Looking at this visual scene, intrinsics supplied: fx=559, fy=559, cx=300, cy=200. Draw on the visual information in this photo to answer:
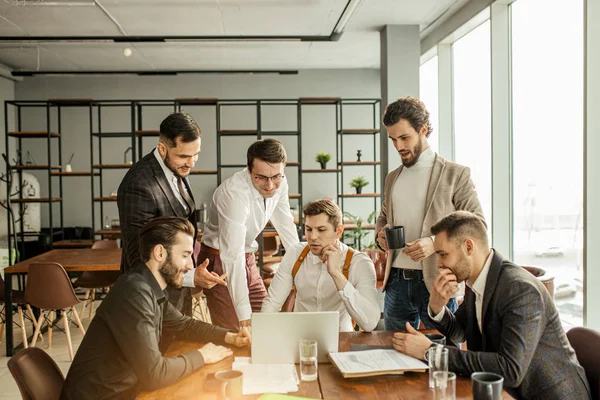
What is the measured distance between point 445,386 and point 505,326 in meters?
0.36

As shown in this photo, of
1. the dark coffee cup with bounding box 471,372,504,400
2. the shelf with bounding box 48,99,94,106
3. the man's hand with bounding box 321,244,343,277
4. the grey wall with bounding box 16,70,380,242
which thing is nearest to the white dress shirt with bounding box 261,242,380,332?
the man's hand with bounding box 321,244,343,277

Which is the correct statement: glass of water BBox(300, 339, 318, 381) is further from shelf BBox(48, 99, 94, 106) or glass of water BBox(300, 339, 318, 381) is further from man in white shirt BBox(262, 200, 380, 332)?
shelf BBox(48, 99, 94, 106)

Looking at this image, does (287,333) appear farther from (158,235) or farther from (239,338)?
(158,235)

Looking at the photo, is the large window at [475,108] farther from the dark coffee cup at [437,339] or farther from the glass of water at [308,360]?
the glass of water at [308,360]

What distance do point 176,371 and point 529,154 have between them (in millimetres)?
4340

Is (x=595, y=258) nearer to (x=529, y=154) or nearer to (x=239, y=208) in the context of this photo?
(x=529, y=154)

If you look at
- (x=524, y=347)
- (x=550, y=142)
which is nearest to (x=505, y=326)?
(x=524, y=347)

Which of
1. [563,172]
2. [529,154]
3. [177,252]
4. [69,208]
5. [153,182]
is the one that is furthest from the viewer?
[69,208]

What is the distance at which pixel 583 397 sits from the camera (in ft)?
6.14

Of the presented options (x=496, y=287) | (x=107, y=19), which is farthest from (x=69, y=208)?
(x=496, y=287)

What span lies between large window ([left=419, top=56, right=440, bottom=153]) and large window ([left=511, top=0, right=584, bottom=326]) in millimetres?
2143

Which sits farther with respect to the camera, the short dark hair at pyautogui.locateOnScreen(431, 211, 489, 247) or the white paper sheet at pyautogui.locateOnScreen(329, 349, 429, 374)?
the short dark hair at pyautogui.locateOnScreen(431, 211, 489, 247)

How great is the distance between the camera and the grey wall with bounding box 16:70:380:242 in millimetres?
10141

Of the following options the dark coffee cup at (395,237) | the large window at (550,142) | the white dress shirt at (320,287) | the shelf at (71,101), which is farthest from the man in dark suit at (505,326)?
the shelf at (71,101)
